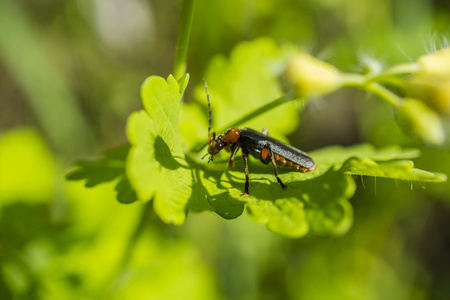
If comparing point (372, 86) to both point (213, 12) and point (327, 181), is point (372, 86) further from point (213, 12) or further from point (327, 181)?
point (213, 12)

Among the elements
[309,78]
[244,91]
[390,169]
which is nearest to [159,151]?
[309,78]

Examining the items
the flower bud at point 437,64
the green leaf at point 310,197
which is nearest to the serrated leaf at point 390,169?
the green leaf at point 310,197

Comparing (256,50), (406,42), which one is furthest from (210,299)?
(406,42)

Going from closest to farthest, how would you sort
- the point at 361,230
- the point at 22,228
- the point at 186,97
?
the point at 22,228 < the point at 361,230 < the point at 186,97

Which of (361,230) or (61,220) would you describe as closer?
(61,220)

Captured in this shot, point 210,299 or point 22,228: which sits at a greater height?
point 22,228

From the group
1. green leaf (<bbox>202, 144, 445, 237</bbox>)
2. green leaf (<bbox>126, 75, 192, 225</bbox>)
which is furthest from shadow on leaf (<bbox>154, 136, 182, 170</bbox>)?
green leaf (<bbox>202, 144, 445, 237</bbox>)
